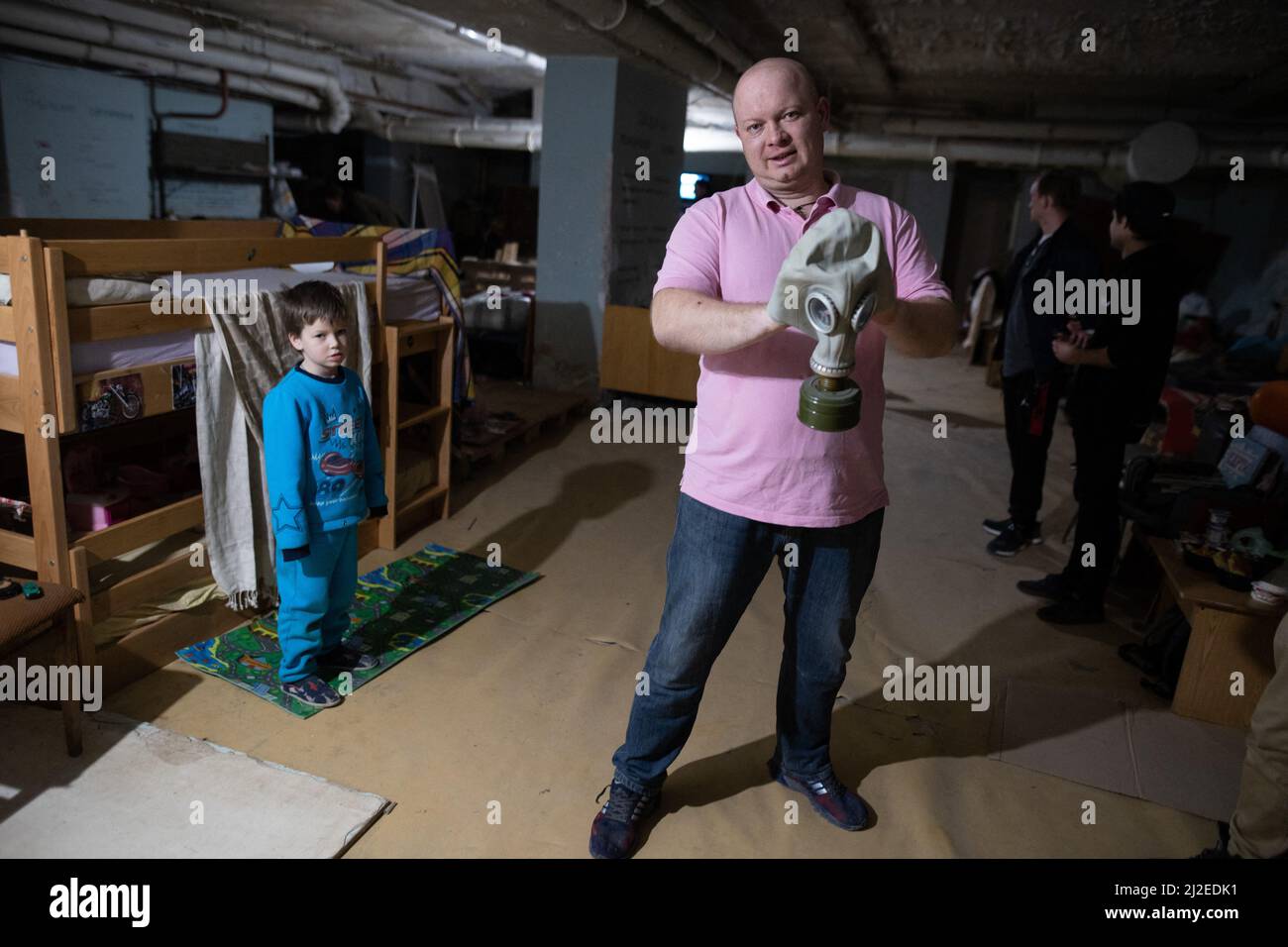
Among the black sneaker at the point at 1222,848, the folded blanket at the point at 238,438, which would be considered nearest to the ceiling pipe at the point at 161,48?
the folded blanket at the point at 238,438

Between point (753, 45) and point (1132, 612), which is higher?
point (753, 45)

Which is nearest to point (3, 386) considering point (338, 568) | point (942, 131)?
point (338, 568)

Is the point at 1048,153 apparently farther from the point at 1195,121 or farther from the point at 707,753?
the point at 707,753

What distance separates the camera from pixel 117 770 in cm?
204

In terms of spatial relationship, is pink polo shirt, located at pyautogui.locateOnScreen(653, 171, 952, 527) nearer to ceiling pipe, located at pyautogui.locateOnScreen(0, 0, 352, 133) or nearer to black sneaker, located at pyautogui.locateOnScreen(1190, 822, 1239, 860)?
black sneaker, located at pyautogui.locateOnScreen(1190, 822, 1239, 860)

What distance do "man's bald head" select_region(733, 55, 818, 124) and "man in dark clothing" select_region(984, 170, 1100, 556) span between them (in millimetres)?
2277

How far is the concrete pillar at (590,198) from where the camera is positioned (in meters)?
5.65

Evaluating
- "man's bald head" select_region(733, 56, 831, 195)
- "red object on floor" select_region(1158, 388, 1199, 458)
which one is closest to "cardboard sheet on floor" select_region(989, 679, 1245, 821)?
"man's bald head" select_region(733, 56, 831, 195)

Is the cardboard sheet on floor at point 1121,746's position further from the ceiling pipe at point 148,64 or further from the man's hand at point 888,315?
the ceiling pipe at point 148,64

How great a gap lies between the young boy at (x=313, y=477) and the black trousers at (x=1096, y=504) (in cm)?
241

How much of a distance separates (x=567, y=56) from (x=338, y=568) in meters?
4.30

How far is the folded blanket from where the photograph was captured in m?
2.50

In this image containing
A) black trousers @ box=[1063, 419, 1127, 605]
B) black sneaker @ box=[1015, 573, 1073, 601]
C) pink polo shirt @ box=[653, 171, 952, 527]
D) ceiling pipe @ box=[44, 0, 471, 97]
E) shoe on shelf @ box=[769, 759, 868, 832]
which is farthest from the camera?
ceiling pipe @ box=[44, 0, 471, 97]
